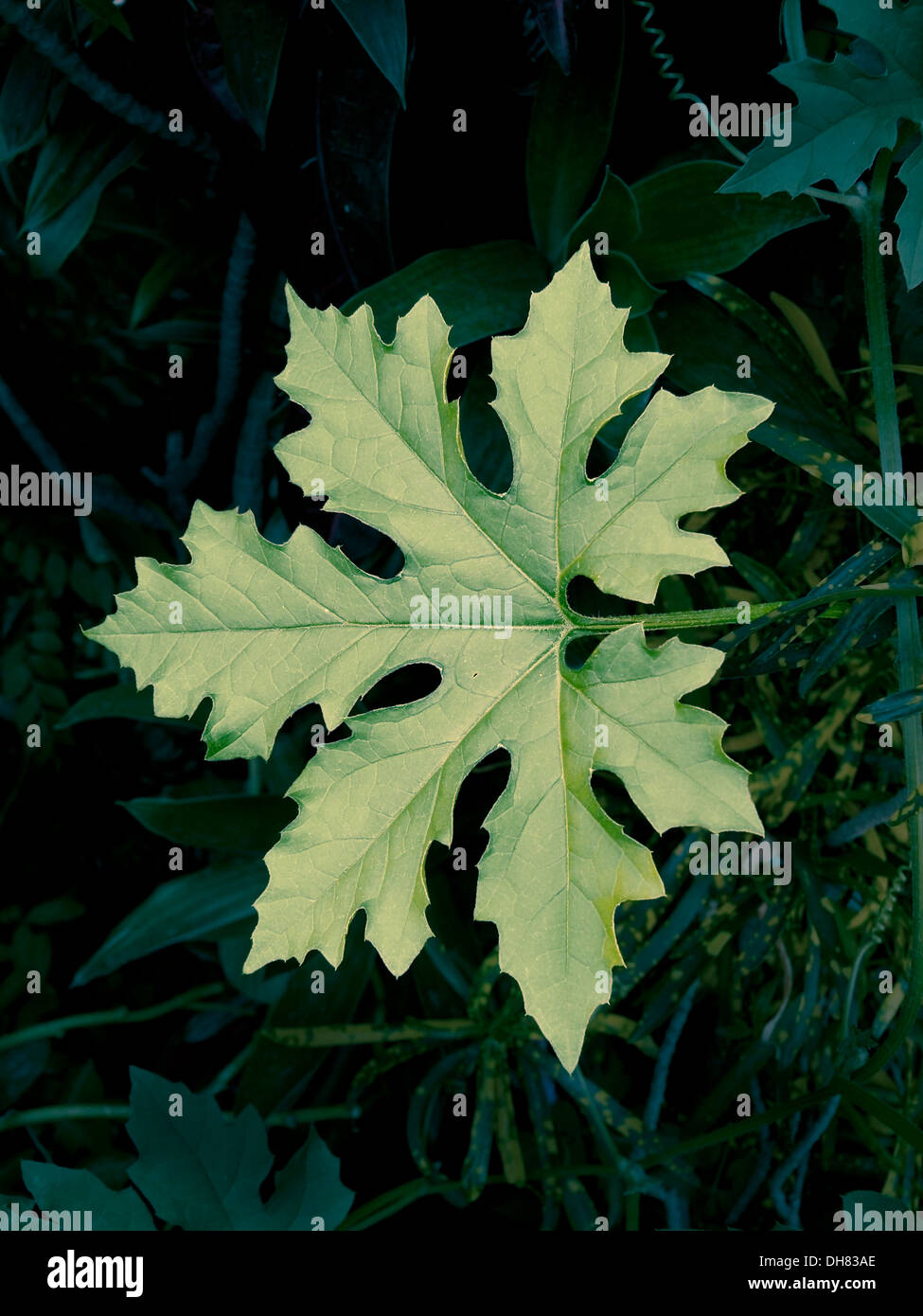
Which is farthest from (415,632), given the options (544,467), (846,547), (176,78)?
(176,78)

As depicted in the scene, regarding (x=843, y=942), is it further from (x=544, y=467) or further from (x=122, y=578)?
(x=122, y=578)

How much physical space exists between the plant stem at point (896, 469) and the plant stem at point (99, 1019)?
25.8 inches

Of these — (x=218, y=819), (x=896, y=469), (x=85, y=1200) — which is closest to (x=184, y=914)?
(x=218, y=819)

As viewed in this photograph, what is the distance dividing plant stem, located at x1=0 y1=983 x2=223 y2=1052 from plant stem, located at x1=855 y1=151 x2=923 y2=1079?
2.15 ft

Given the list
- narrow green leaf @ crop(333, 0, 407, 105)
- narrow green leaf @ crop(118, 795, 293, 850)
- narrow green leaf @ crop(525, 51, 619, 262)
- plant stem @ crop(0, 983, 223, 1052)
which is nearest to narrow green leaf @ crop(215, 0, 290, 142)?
narrow green leaf @ crop(333, 0, 407, 105)

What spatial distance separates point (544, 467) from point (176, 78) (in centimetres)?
52

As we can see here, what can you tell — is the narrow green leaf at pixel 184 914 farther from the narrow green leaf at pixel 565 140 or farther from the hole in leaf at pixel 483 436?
the narrow green leaf at pixel 565 140

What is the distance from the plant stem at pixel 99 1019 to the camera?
92 cm

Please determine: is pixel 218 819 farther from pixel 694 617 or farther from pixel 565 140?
pixel 565 140

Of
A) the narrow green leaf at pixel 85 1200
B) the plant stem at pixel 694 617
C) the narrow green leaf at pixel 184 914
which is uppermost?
the plant stem at pixel 694 617

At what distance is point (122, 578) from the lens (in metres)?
0.95

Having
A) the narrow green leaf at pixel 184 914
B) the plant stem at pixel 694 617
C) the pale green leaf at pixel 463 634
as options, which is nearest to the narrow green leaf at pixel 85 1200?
the narrow green leaf at pixel 184 914

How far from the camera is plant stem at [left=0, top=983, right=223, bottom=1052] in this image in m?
0.92

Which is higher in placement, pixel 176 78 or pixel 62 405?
pixel 176 78
